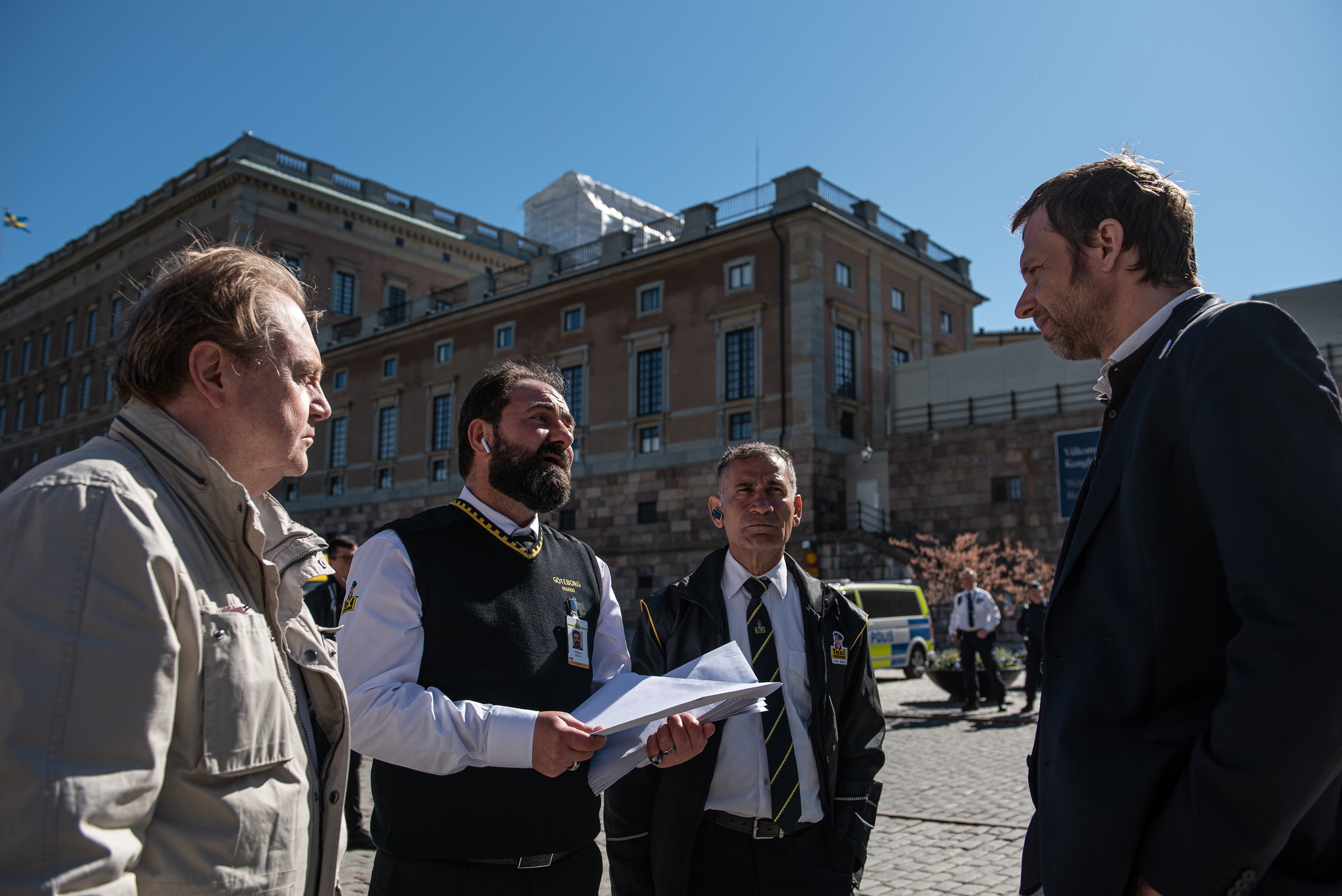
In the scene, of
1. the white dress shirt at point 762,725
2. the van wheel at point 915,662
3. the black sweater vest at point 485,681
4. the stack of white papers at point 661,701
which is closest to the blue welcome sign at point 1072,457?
the van wheel at point 915,662

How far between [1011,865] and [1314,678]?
15.1ft

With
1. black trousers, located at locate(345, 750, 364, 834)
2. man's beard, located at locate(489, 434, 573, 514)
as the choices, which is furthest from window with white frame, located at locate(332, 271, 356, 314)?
man's beard, located at locate(489, 434, 573, 514)

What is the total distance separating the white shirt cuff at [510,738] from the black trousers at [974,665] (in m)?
11.8

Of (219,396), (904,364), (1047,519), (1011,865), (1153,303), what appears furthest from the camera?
(904,364)

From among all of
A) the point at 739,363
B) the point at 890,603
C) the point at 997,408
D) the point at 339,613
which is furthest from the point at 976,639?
the point at 739,363

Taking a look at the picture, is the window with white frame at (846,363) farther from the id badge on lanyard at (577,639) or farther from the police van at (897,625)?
the id badge on lanyard at (577,639)

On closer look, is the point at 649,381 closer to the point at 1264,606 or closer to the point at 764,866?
the point at 764,866

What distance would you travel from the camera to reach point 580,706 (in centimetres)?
254

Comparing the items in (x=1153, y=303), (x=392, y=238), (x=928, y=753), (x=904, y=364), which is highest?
(x=392, y=238)

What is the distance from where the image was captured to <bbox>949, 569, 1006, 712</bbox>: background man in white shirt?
12758 millimetres

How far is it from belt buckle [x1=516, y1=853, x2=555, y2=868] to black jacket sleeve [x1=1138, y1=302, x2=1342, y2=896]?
5.23ft

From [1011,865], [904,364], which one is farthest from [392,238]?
[1011,865]

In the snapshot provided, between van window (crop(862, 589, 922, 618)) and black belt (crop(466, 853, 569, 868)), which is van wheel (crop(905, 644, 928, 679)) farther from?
black belt (crop(466, 853, 569, 868))

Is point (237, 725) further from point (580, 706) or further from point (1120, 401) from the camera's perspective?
point (1120, 401)
